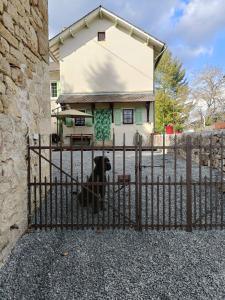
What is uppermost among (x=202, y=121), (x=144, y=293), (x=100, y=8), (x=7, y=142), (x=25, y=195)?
(x=100, y=8)

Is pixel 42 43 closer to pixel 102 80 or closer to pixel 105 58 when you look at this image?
pixel 102 80

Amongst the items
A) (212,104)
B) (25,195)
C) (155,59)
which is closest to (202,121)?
(212,104)

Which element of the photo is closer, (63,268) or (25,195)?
(63,268)

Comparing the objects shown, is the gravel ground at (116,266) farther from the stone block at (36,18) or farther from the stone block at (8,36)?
the stone block at (36,18)

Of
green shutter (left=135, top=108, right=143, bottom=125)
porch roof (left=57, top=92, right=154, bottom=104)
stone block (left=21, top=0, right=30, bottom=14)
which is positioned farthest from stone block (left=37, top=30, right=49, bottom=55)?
green shutter (left=135, top=108, right=143, bottom=125)

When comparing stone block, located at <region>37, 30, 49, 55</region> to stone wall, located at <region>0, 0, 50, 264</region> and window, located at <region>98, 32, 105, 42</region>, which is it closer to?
stone wall, located at <region>0, 0, 50, 264</region>

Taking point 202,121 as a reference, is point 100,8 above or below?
above

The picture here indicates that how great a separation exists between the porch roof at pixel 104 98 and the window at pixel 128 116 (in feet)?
3.27

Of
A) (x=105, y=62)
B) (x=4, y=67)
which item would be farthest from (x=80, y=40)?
(x=4, y=67)

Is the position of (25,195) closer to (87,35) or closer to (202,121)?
(87,35)

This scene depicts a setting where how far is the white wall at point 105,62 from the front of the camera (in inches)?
→ 675

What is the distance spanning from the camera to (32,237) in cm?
393

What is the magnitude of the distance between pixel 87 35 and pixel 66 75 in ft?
9.17

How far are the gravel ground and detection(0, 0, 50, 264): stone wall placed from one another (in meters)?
0.39
